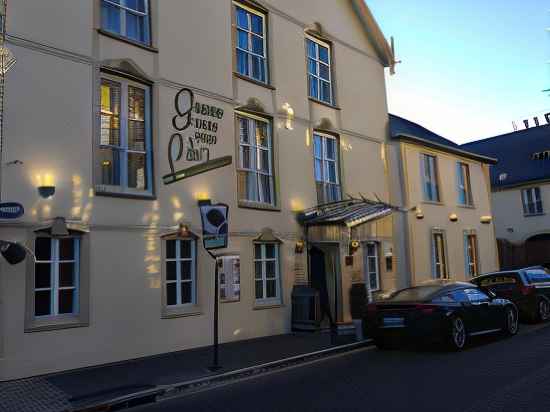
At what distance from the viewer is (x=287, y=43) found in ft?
51.7

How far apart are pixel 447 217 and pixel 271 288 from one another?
10.1 metres

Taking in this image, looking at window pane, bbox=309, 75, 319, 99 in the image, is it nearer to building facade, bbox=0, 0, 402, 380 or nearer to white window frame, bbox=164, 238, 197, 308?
building facade, bbox=0, 0, 402, 380

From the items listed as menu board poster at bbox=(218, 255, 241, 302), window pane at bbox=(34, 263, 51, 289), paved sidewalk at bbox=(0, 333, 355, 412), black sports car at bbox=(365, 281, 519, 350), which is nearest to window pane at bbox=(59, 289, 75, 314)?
window pane at bbox=(34, 263, 51, 289)

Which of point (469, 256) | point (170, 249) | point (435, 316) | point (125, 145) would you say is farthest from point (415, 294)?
point (469, 256)

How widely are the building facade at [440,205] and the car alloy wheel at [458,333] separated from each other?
26.2 ft

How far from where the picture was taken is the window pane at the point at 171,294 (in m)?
11.7

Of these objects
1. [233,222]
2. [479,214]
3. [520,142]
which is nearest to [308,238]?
[233,222]

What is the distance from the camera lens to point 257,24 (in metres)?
15.1

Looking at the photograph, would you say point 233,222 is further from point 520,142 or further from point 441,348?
point 520,142

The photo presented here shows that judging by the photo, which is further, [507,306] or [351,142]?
[351,142]

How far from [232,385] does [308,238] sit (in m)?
6.96

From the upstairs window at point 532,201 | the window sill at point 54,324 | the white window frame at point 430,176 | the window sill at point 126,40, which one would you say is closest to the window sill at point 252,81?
the window sill at point 126,40

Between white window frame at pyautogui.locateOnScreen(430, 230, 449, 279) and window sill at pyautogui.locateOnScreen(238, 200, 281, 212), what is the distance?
8542 mm

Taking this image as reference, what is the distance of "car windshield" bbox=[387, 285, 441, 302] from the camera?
11.1 meters
